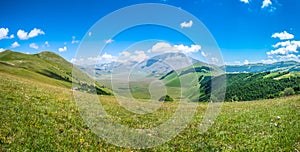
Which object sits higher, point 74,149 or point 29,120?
point 29,120

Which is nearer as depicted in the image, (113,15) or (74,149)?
(74,149)

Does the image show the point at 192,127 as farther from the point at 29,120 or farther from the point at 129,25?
the point at 29,120

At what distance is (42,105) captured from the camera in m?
19.1

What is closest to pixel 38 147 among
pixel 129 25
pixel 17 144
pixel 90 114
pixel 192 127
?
pixel 17 144

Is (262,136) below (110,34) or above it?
below

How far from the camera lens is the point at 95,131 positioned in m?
15.8

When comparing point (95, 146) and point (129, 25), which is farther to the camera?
point (129, 25)

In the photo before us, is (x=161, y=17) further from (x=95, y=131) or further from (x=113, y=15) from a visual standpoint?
(x=95, y=131)

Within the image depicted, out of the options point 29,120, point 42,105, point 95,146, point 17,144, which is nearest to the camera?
point 17,144

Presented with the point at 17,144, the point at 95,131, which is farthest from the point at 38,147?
the point at 95,131

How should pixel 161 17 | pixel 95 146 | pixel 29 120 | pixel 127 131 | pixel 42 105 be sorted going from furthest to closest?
pixel 42 105 → pixel 161 17 → pixel 127 131 → pixel 29 120 → pixel 95 146

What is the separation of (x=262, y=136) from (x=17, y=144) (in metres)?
13.3

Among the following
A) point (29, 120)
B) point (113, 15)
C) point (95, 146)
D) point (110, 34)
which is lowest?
point (95, 146)

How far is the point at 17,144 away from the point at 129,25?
9252 mm
